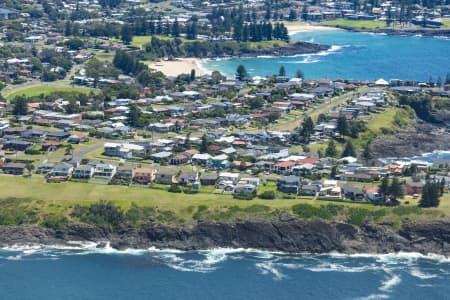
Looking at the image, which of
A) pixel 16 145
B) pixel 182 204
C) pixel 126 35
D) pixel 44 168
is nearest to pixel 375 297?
pixel 182 204

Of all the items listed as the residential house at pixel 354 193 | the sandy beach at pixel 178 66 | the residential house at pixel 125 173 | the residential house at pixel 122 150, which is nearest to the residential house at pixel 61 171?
the residential house at pixel 125 173

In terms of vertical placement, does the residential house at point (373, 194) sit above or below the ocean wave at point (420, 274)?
above

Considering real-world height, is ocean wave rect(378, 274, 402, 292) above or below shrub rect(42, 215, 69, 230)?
below

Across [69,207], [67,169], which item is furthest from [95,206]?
[67,169]

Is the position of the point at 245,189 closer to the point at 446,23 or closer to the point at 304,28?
the point at 304,28

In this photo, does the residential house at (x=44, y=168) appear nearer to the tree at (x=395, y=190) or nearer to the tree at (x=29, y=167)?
the tree at (x=29, y=167)

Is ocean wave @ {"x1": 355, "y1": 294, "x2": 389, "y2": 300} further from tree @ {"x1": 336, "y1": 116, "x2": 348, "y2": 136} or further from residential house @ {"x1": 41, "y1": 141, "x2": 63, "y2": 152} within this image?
residential house @ {"x1": 41, "y1": 141, "x2": 63, "y2": 152}

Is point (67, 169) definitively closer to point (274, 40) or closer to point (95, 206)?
point (95, 206)

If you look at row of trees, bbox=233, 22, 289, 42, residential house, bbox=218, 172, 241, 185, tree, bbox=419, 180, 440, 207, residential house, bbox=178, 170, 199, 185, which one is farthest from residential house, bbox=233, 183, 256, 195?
row of trees, bbox=233, 22, 289, 42
